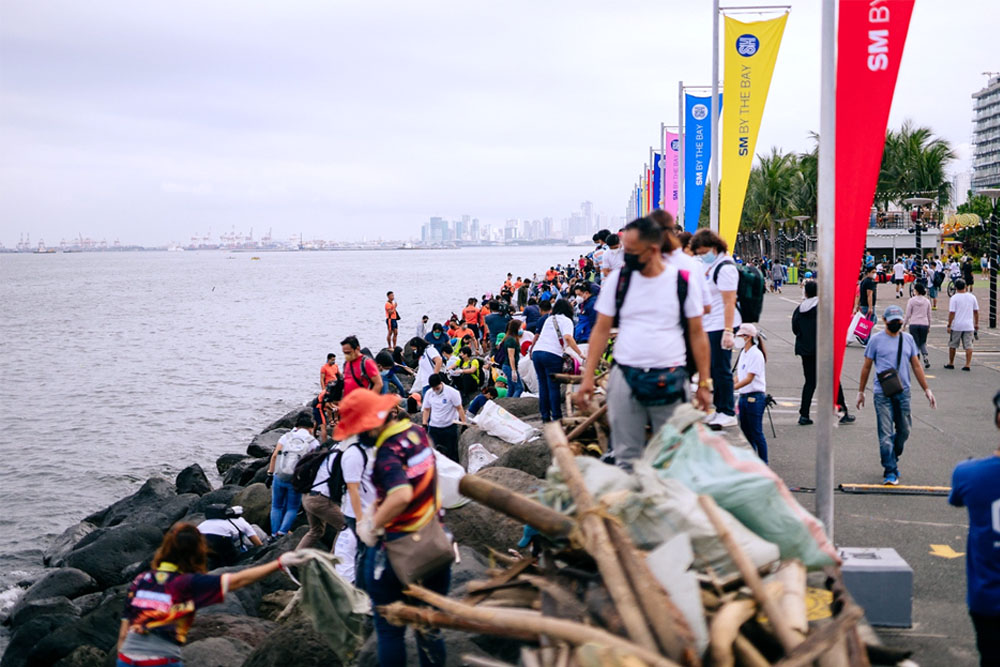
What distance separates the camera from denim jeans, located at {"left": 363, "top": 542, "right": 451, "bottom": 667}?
5410mm

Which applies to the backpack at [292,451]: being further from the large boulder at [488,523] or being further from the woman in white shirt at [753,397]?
the woman in white shirt at [753,397]

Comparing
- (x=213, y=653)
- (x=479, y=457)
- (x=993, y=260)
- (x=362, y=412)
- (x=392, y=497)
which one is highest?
(x=993, y=260)

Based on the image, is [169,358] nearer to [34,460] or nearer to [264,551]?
[34,460]

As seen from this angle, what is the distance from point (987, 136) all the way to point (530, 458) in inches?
7123

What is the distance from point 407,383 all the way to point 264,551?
55.8 ft

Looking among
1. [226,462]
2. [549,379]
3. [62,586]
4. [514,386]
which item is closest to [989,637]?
[549,379]

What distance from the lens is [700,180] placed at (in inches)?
909

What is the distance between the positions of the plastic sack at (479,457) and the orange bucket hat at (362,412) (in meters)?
6.66

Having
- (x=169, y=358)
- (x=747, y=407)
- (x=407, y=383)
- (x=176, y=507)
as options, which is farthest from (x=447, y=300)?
(x=747, y=407)

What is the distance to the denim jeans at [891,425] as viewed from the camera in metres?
9.63

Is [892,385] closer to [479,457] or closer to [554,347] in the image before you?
[554,347]

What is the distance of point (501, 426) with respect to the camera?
12672 millimetres

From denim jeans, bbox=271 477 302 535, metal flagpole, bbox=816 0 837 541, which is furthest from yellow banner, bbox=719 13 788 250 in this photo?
denim jeans, bbox=271 477 302 535

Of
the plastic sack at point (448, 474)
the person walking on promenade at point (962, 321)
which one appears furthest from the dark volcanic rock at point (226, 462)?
the person walking on promenade at point (962, 321)
